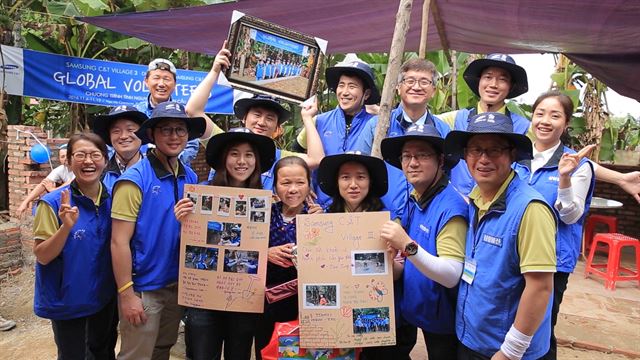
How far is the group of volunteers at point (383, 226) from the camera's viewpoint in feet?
5.79

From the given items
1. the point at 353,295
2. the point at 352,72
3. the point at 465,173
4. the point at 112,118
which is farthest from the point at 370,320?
the point at 112,118

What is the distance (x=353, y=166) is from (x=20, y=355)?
11.7 ft

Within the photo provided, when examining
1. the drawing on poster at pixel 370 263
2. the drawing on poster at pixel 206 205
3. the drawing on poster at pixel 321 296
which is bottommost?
the drawing on poster at pixel 321 296

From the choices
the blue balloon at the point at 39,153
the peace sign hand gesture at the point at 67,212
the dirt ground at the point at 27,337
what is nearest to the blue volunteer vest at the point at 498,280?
the peace sign hand gesture at the point at 67,212

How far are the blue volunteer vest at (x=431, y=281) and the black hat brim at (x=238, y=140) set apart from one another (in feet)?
2.87

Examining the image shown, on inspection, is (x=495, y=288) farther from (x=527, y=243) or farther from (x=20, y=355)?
(x=20, y=355)

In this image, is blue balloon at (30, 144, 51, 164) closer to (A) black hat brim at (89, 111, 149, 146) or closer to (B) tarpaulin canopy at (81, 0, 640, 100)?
(B) tarpaulin canopy at (81, 0, 640, 100)

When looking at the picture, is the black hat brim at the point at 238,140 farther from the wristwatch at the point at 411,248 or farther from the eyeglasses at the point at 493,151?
the eyeglasses at the point at 493,151

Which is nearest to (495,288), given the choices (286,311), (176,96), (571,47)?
(286,311)

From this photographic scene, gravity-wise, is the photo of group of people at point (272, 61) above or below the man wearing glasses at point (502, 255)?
above

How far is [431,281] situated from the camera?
2.06m

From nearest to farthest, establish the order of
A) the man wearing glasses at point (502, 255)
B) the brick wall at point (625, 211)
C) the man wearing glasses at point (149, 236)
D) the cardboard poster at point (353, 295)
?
1. the man wearing glasses at point (502, 255)
2. the cardboard poster at point (353, 295)
3. the man wearing glasses at point (149, 236)
4. the brick wall at point (625, 211)

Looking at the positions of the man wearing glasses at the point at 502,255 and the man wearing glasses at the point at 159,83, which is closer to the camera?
the man wearing glasses at the point at 502,255

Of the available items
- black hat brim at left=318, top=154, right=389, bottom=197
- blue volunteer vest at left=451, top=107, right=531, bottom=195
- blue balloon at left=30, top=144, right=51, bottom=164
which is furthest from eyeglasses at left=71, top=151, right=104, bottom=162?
blue balloon at left=30, top=144, right=51, bottom=164
